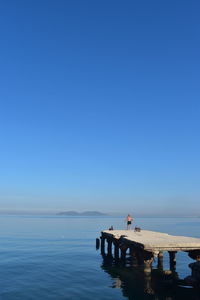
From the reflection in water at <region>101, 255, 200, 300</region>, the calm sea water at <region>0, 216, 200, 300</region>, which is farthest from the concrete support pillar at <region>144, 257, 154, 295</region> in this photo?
the calm sea water at <region>0, 216, 200, 300</region>

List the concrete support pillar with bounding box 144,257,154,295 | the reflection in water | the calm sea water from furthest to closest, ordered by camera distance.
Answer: the concrete support pillar with bounding box 144,257,154,295 < the calm sea water < the reflection in water

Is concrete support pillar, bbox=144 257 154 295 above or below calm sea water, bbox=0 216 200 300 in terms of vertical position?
above

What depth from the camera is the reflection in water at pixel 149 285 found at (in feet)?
65.3

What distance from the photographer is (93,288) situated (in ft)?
73.8

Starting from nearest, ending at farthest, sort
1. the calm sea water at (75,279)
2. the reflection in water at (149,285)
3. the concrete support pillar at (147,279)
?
1. the reflection in water at (149,285)
2. the calm sea water at (75,279)
3. the concrete support pillar at (147,279)

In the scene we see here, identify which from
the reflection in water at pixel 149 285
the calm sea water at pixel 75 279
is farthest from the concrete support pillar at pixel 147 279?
the calm sea water at pixel 75 279

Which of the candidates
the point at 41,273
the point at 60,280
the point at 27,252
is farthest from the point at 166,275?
the point at 27,252

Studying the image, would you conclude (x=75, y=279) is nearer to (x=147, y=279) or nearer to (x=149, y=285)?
(x=147, y=279)

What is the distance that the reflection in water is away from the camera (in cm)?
1992

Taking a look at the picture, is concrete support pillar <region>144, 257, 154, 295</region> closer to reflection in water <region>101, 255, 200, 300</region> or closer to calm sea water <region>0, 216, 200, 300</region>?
reflection in water <region>101, 255, 200, 300</region>

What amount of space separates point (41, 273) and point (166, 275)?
1030 cm

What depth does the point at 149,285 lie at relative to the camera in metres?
22.0

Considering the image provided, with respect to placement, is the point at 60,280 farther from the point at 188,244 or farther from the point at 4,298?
the point at 188,244

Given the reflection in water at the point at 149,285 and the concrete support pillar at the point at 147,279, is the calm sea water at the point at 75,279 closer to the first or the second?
the reflection in water at the point at 149,285
